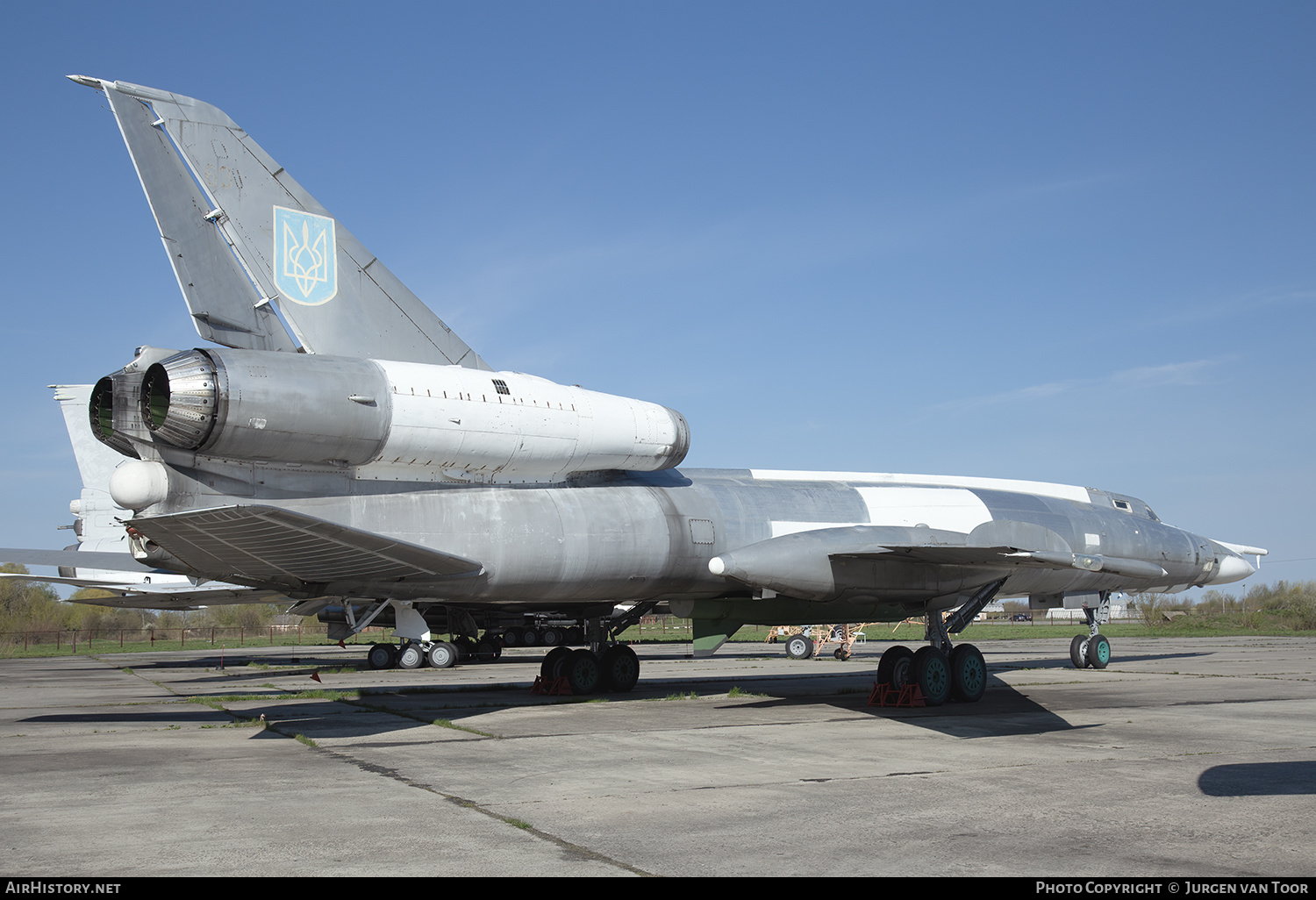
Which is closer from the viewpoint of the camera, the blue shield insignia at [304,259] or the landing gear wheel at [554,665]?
the blue shield insignia at [304,259]

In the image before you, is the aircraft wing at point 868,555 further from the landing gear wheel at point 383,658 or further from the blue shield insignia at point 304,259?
the landing gear wheel at point 383,658

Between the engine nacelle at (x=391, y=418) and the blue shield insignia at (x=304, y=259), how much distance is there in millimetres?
1310

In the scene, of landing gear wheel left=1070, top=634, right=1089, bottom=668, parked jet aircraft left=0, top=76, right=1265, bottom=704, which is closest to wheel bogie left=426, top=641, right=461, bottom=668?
parked jet aircraft left=0, top=76, right=1265, bottom=704

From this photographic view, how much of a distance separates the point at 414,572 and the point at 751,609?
18.6 feet

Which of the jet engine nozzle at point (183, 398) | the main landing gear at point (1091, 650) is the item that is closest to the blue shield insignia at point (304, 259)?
the jet engine nozzle at point (183, 398)

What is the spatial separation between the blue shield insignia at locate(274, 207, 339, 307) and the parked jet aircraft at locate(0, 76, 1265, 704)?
0.03 metres

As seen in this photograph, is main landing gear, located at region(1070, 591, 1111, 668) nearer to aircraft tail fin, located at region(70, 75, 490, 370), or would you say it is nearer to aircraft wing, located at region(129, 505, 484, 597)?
aircraft wing, located at region(129, 505, 484, 597)

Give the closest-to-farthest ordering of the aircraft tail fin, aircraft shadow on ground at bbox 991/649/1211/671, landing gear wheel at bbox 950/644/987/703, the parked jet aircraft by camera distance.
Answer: the parked jet aircraft → the aircraft tail fin → landing gear wheel at bbox 950/644/987/703 → aircraft shadow on ground at bbox 991/649/1211/671

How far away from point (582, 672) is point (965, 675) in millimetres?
5781

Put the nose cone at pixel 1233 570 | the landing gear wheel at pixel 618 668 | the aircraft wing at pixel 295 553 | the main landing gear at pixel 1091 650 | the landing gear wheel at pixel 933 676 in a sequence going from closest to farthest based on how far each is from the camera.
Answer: the aircraft wing at pixel 295 553 → the landing gear wheel at pixel 933 676 → the landing gear wheel at pixel 618 668 → the nose cone at pixel 1233 570 → the main landing gear at pixel 1091 650

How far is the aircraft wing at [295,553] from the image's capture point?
830 cm

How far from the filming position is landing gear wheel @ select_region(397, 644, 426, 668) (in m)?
25.5
